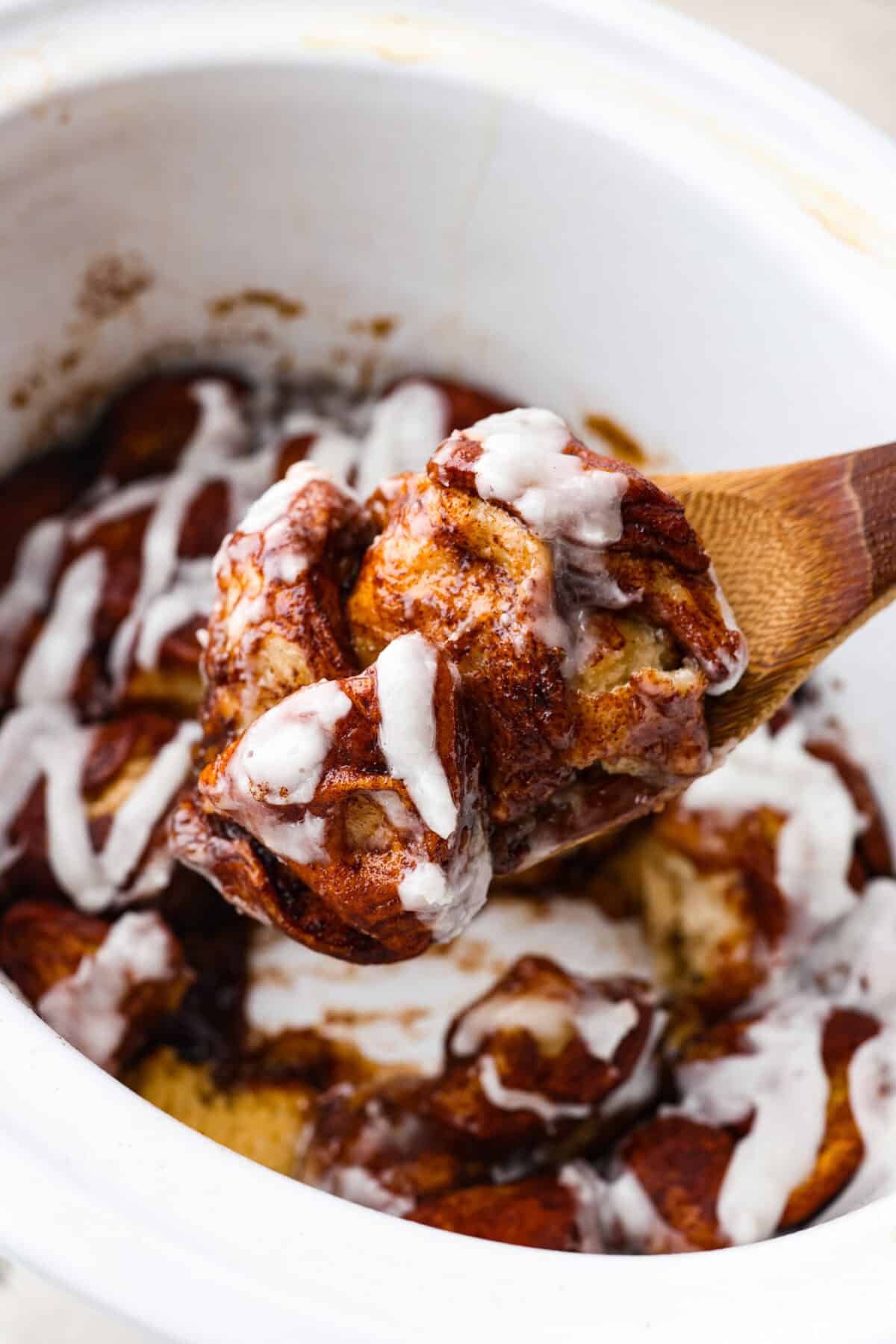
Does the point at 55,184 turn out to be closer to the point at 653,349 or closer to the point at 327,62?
the point at 327,62

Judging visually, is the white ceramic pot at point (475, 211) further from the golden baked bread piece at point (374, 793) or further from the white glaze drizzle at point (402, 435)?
the golden baked bread piece at point (374, 793)

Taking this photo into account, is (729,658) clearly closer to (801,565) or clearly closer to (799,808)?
(801,565)

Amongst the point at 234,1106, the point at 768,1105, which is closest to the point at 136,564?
the point at 234,1106

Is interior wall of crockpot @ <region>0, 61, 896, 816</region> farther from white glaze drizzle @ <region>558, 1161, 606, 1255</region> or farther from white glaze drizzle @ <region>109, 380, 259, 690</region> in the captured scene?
white glaze drizzle @ <region>558, 1161, 606, 1255</region>

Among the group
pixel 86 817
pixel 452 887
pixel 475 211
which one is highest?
pixel 475 211

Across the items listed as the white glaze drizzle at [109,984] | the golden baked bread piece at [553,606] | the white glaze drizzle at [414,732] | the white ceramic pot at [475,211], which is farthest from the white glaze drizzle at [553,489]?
the white glaze drizzle at [109,984]

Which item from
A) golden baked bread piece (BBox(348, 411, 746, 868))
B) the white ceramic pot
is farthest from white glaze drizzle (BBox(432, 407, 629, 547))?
the white ceramic pot

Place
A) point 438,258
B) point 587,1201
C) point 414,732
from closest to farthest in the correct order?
point 414,732
point 587,1201
point 438,258

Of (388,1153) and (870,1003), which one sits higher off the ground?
(870,1003)
